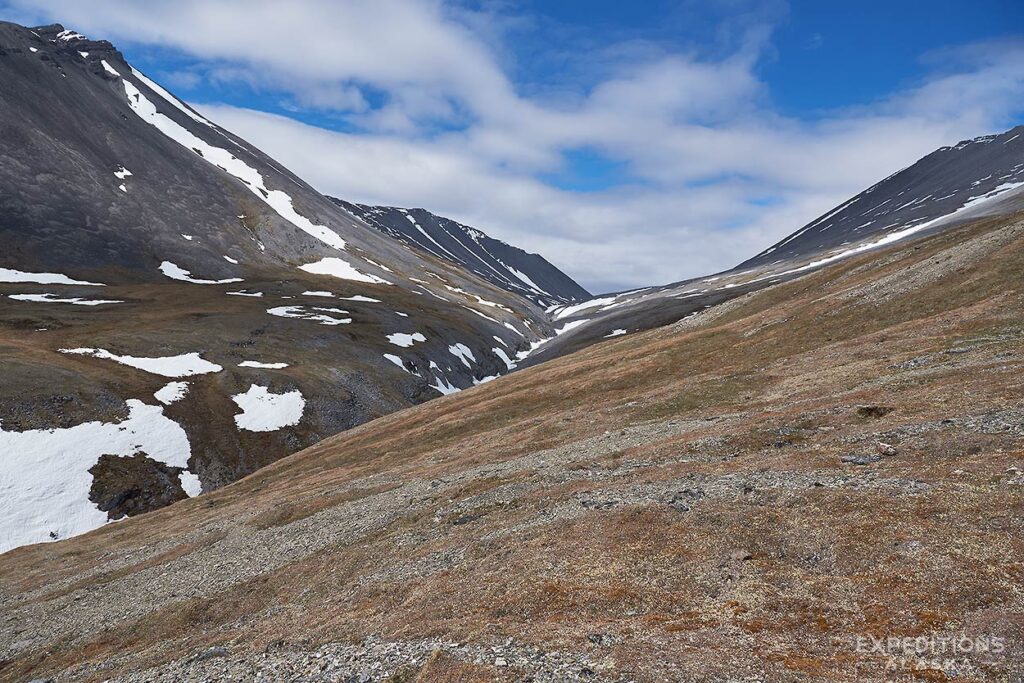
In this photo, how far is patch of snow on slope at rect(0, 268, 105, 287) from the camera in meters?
137

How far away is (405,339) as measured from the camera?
13162cm

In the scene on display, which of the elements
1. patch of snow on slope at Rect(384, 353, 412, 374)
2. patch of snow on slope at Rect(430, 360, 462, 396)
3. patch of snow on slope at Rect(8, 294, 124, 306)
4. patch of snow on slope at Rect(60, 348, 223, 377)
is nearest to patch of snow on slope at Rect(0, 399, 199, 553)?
patch of snow on slope at Rect(60, 348, 223, 377)

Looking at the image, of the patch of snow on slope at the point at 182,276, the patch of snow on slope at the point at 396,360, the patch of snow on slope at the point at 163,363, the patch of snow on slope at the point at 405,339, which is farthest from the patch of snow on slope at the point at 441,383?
the patch of snow on slope at the point at 182,276

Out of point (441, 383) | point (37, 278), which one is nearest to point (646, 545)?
point (441, 383)

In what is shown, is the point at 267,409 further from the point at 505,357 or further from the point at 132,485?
the point at 505,357

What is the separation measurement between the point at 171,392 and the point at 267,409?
13440mm

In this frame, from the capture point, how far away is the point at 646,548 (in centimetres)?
2362

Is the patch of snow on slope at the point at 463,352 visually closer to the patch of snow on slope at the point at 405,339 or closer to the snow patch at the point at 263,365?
the patch of snow on slope at the point at 405,339

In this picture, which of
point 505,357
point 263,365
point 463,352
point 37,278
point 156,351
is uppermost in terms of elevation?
point 37,278

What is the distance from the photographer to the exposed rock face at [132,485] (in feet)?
213

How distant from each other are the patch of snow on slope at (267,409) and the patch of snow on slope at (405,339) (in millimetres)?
35536

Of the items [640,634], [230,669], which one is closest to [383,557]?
[230,669]

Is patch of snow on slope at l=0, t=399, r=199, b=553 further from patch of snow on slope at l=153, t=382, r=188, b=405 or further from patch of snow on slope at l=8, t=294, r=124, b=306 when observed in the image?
patch of snow on slope at l=8, t=294, r=124, b=306

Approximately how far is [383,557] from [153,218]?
20904 cm
